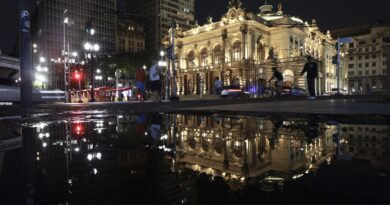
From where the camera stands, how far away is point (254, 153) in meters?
2.40

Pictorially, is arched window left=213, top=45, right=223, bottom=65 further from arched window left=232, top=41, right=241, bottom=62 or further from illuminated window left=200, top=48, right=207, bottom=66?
arched window left=232, top=41, right=241, bottom=62

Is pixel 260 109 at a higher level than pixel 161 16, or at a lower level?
lower

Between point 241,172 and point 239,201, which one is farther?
point 241,172

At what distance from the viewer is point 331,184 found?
152cm

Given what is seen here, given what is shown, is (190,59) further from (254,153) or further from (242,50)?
(254,153)

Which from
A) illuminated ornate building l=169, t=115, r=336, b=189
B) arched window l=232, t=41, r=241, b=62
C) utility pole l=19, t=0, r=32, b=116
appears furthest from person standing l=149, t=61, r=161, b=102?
arched window l=232, t=41, r=241, b=62

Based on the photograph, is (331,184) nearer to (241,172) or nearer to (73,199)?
(241,172)

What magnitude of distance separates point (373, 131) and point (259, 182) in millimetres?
2714

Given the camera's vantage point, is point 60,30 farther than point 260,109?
Yes

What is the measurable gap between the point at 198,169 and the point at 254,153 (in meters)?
0.67

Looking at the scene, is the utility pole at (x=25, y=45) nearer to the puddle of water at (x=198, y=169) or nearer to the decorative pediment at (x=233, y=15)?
the puddle of water at (x=198, y=169)

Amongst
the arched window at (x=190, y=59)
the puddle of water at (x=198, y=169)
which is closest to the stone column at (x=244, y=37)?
the arched window at (x=190, y=59)

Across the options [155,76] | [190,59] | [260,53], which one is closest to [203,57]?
[190,59]

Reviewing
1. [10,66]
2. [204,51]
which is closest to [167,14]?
[204,51]
